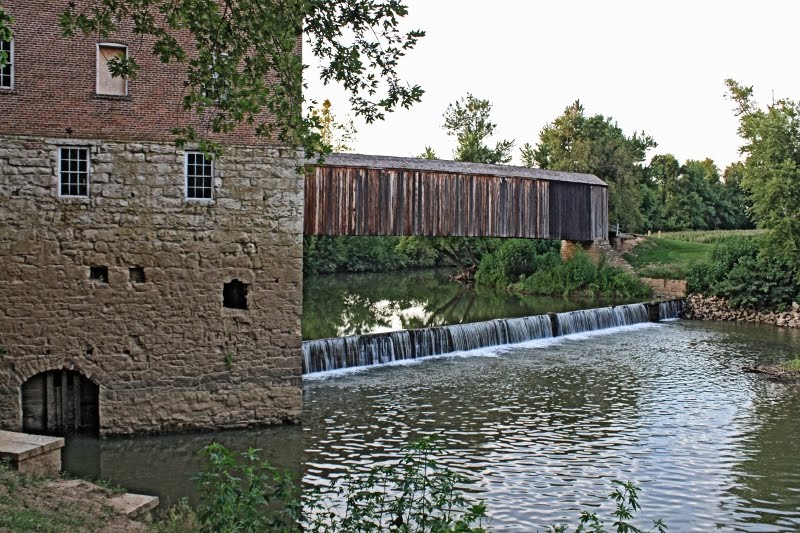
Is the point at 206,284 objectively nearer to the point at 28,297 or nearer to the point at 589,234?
the point at 28,297

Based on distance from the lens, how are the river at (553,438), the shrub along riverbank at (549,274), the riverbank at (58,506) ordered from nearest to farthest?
the riverbank at (58,506)
the river at (553,438)
the shrub along riverbank at (549,274)

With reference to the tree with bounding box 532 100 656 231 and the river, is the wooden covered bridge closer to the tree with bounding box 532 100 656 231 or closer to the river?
the river

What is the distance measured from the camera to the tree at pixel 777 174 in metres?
23.9

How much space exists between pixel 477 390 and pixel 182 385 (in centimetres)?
662

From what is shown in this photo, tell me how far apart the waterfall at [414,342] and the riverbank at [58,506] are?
9.30 m

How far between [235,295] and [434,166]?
1450 cm

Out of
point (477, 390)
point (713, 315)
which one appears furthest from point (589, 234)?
point (477, 390)

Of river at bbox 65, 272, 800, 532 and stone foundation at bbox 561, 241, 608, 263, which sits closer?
river at bbox 65, 272, 800, 532

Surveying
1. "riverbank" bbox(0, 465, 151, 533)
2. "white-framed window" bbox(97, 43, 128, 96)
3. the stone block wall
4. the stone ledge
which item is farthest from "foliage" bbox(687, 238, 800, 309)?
"riverbank" bbox(0, 465, 151, 533)

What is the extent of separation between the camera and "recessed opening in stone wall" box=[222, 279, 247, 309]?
13188 mm

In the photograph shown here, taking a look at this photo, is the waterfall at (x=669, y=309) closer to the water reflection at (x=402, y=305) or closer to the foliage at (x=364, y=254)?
the water reflection at (x=402, y=305)

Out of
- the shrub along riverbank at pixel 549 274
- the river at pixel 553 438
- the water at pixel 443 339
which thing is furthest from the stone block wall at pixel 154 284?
the shrub along riverbank at pixel 549 274

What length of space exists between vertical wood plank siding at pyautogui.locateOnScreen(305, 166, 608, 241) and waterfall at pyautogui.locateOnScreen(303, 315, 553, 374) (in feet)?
16.4

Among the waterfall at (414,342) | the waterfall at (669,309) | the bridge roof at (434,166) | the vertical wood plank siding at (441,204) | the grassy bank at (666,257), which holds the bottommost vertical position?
the waterfall at (414,342)
